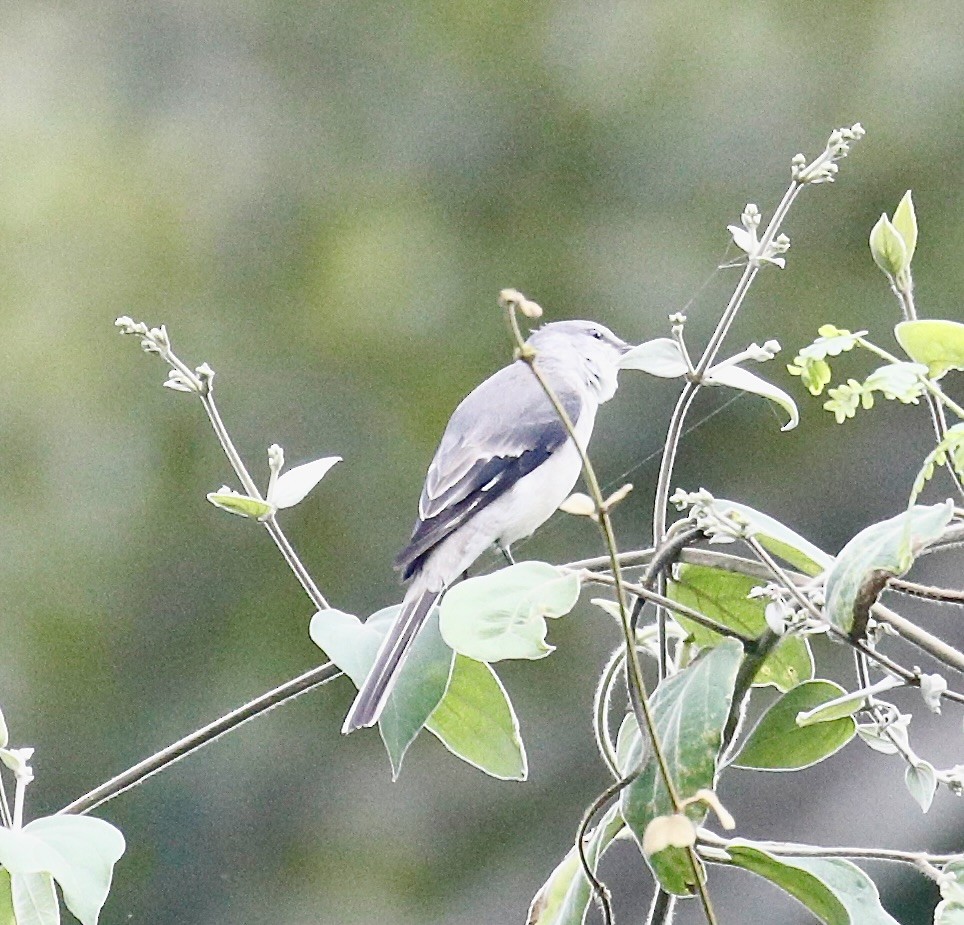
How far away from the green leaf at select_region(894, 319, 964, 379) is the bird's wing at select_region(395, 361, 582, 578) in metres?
0.74

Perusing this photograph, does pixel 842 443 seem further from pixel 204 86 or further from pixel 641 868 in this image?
pixel 204 86

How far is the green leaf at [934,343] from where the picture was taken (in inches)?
25.7

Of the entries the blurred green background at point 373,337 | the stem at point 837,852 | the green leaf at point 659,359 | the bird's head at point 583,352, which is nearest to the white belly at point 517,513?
the bird's head at point 583,352

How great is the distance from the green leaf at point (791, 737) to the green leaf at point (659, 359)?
174 mm

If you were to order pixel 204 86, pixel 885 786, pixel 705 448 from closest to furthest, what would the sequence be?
1. pixel 885 786
2. pixel 705 448
3. pixel 204 86

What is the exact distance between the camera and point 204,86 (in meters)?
4.77

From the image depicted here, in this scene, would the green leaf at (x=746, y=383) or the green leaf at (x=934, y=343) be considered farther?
the green leaf at (x=746, y=383)

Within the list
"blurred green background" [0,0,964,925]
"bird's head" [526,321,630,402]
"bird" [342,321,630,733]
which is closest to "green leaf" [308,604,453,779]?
"bird" [342,321,630,733]

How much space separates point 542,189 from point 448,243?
317 mm

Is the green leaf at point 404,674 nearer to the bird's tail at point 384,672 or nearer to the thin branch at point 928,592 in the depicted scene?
the bird's tail at point 384,672

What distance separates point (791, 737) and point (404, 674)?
0.64 ft

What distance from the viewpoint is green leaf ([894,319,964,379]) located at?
25.7 inches

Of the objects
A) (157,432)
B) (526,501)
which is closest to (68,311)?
(157,432)

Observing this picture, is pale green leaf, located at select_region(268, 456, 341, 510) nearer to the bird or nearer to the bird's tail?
the bird's tail
